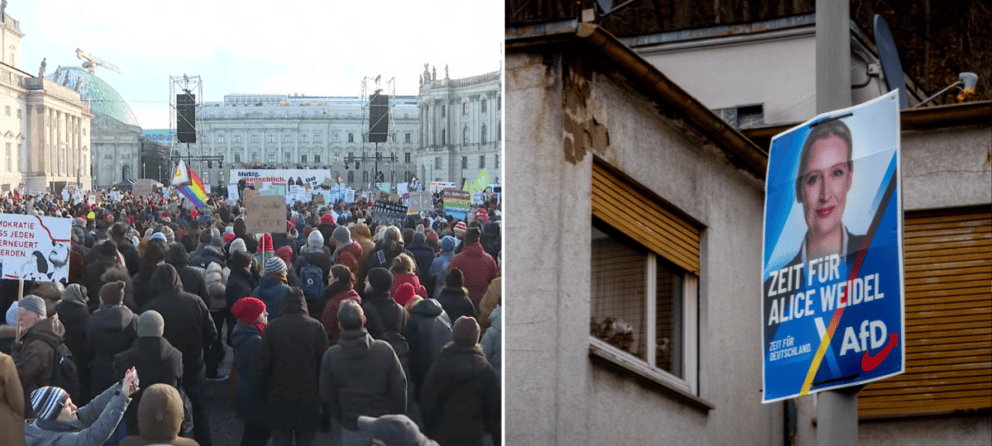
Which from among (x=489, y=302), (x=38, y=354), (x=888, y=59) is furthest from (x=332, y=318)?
(x=888, y=59)

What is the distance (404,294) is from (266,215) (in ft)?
6.29

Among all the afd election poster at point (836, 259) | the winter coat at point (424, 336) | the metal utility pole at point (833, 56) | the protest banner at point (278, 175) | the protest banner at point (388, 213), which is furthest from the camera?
the protest banner at point (388, 213)

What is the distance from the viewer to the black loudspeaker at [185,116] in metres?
9.84

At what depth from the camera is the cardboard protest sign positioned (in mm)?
10555

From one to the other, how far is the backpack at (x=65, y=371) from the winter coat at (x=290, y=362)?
4.14ft

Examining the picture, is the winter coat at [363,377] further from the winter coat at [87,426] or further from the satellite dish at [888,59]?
the satellite dish at [888,59]

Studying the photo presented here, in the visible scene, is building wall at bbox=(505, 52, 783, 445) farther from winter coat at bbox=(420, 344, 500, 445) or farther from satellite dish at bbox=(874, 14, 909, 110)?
satellite dish at bbox=(874, 14, 909, 110)

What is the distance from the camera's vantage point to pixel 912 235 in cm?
966

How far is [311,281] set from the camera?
9695 millimetres

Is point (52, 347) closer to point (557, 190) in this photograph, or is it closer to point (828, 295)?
point (557, 190)

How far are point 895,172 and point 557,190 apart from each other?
255 cm

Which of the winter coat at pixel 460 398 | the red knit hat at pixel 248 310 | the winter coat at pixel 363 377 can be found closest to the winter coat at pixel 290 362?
the winter coat at pixel 363 377

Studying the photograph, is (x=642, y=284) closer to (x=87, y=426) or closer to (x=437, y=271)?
(x=437, y=271)

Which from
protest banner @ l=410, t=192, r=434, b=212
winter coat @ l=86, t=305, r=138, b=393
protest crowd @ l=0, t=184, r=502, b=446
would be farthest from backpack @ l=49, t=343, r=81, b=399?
protest banner @ l=410, t=192, r=434, b=212
